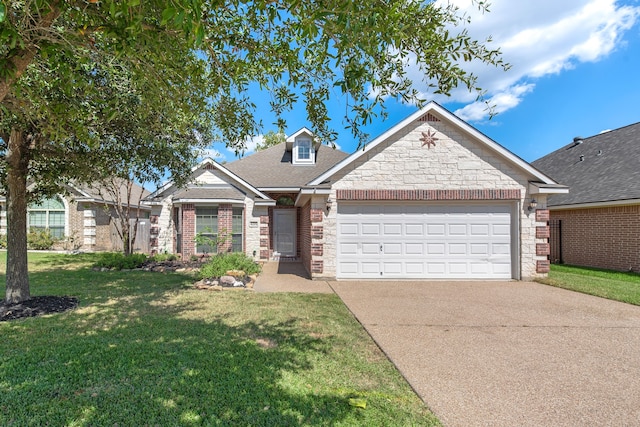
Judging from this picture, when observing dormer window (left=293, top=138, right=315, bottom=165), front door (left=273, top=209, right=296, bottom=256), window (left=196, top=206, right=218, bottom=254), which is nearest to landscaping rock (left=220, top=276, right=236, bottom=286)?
window (left=196, top=206, right=218, bottom=254)

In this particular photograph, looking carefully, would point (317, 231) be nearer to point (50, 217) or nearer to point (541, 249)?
point (541, 249)

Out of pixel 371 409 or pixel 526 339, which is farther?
pixel 526 339

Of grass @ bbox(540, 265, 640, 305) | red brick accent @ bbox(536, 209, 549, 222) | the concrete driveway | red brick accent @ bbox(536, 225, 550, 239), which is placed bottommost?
grass @ bbox(540, 265, 640, 305)

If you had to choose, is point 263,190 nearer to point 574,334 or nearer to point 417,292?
point 417,292

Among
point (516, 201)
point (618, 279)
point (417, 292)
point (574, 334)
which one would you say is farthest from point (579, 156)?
point (574, 334)

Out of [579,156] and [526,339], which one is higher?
[579,156]

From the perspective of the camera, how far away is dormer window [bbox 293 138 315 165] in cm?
1797

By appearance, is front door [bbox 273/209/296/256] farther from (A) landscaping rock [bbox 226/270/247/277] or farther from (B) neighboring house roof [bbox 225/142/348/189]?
(A) landscaping rock [bbox 226/270/247/277]

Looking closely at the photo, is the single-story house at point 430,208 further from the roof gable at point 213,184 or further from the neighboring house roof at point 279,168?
the roof gable at point 213,184

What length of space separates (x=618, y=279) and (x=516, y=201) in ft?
13.5

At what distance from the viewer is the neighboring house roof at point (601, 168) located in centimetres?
1256

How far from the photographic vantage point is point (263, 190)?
16.2 metres

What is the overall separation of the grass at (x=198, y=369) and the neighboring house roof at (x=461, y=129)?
4.82m

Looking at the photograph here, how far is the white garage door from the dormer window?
793 cm
